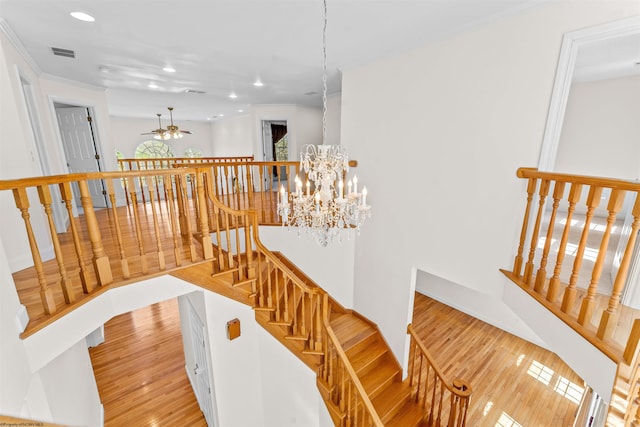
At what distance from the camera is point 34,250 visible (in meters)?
1.69

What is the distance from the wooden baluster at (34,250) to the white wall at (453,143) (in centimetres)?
342

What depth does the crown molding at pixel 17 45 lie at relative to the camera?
2543 millimetres

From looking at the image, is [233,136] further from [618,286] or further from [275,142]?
[618,286]

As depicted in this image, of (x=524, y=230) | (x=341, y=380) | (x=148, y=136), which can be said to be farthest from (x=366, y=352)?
(x=148, y=136)

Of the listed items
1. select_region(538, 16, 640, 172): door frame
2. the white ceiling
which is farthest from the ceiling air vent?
select_region(538, 16, 640, 172): door frame

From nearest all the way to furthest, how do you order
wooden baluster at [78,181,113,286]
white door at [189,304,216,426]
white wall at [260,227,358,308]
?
wooden baluster at [78,181,113,286] < white door at [189,304,216,426] < white wall at [260,227,358,308]

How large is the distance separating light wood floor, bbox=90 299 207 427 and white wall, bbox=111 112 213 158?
234 inches

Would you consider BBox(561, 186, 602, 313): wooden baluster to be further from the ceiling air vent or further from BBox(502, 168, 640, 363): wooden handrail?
the ceiling air vent

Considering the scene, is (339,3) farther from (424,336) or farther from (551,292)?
(424,336)

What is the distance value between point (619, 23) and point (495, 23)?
85 centimetres

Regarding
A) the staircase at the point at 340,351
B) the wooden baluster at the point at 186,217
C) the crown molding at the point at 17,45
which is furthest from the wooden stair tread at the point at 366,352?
the crown molding at the point at 17,45

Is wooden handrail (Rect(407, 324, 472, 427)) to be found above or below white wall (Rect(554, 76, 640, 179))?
below

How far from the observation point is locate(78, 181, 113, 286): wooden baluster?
1989 millimetres

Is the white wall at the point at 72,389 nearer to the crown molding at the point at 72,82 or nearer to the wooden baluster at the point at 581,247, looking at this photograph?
the wooden baluster at the point at 581,247
